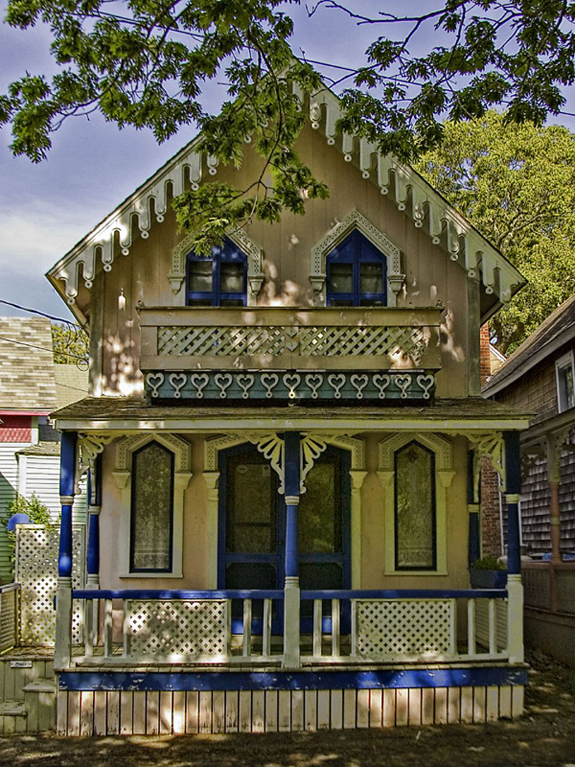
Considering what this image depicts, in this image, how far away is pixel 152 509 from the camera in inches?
516

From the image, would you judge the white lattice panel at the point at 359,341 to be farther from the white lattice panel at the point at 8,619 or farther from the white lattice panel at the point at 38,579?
the white lattice panel at the point at 8,619

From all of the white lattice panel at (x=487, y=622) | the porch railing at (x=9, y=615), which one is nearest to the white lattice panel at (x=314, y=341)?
the white lattice panel at (x=487, y=622)

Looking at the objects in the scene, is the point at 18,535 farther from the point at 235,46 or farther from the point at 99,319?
the point at 235,46

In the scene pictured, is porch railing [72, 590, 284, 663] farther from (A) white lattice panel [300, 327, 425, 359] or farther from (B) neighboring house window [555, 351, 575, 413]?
(B) neighboring house window [555, 351, 575, 413]

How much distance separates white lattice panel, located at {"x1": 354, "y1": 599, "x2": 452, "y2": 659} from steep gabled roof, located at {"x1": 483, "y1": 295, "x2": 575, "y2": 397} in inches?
262

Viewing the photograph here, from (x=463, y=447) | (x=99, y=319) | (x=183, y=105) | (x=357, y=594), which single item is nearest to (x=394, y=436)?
(x=463, y=447)

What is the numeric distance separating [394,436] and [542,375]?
276 inches

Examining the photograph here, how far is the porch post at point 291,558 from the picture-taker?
1101 cm

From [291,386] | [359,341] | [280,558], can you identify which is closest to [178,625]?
[280,558]

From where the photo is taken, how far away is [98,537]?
42.7 feet

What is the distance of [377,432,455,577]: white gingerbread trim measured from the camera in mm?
12969

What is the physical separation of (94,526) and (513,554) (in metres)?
6.07

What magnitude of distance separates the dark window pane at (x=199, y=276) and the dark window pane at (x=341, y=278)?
1.92 meters

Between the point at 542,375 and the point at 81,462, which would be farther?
the point at 542,375
